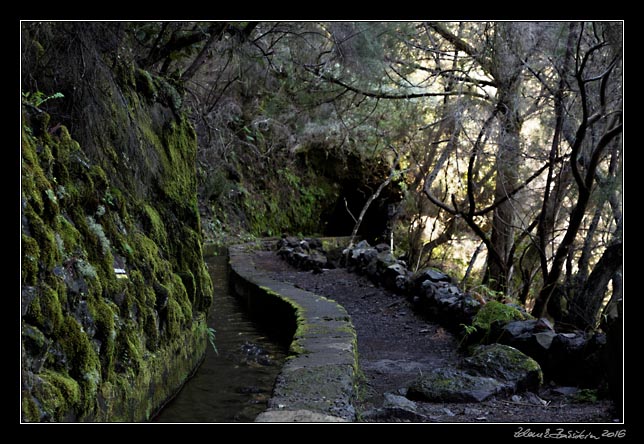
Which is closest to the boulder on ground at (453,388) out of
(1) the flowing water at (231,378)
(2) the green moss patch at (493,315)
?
(1) the flowing water at (231,378)

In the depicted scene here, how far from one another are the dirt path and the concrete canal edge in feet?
0.86

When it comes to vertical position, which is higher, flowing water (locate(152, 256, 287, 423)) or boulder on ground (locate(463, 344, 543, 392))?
boulder on ground (locate(463, 344, 543, 392))

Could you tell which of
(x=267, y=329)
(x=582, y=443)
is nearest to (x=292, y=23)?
(x=267, y=329)

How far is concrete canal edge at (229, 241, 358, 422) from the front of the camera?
136 inches

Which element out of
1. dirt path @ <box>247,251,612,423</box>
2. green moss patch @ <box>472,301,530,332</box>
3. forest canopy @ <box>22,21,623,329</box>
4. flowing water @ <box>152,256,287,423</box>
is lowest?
flowing water @ <box>152,256,287,423</box>

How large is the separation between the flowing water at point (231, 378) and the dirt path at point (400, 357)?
904 mm

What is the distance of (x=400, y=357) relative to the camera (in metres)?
5.88

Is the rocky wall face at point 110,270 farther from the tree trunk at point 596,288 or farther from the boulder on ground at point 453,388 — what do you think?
the tree trunk at point 596,288

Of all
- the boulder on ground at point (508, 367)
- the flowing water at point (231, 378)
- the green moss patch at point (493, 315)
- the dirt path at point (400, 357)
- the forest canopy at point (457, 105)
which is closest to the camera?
the dirt path at point (400, 357)

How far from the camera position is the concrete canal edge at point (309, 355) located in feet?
11.3

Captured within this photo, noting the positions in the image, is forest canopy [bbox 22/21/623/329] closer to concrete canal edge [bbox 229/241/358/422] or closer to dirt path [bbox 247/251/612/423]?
dirt path [bbox 247/251/612/423]

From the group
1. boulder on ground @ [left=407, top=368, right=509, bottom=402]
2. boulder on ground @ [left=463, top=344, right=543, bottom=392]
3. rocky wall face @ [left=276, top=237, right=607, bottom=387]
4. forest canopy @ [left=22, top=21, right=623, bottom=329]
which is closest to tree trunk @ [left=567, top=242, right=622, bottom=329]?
forest canopy @ [left=22, top=21, right=623, bottom=329]

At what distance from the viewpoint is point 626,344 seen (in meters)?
3.20

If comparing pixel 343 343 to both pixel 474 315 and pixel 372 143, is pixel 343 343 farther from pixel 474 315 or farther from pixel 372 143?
pixel 372 143
